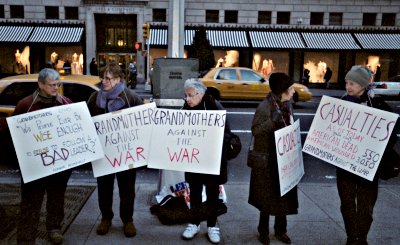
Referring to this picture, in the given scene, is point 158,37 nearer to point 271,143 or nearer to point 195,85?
point 195,85

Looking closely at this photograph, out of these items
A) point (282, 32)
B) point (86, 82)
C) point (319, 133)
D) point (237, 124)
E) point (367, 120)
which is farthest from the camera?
point (282, 32)

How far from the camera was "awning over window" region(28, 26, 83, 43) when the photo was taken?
998 inches

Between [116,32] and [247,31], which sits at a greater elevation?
[247,31]

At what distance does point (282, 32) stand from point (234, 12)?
3.50 metres

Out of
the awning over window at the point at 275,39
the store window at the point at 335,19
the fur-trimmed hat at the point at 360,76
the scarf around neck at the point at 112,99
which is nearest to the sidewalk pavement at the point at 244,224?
the scarf around neck at the point at 112,99

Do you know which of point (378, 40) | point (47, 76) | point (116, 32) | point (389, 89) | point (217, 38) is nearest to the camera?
point (47, 76)

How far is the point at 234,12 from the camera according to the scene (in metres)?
26.9

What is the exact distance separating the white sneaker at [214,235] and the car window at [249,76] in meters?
12.0

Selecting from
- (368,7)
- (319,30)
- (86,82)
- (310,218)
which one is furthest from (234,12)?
(310,218)

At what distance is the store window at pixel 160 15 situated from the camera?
26.9 m

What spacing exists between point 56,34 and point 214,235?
79.9 ft

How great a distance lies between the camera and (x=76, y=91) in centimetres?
787

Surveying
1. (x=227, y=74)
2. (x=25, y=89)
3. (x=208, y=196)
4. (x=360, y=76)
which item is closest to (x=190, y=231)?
(x=208, y=196)

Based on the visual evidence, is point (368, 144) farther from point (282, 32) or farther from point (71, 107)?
point (282, 32)
